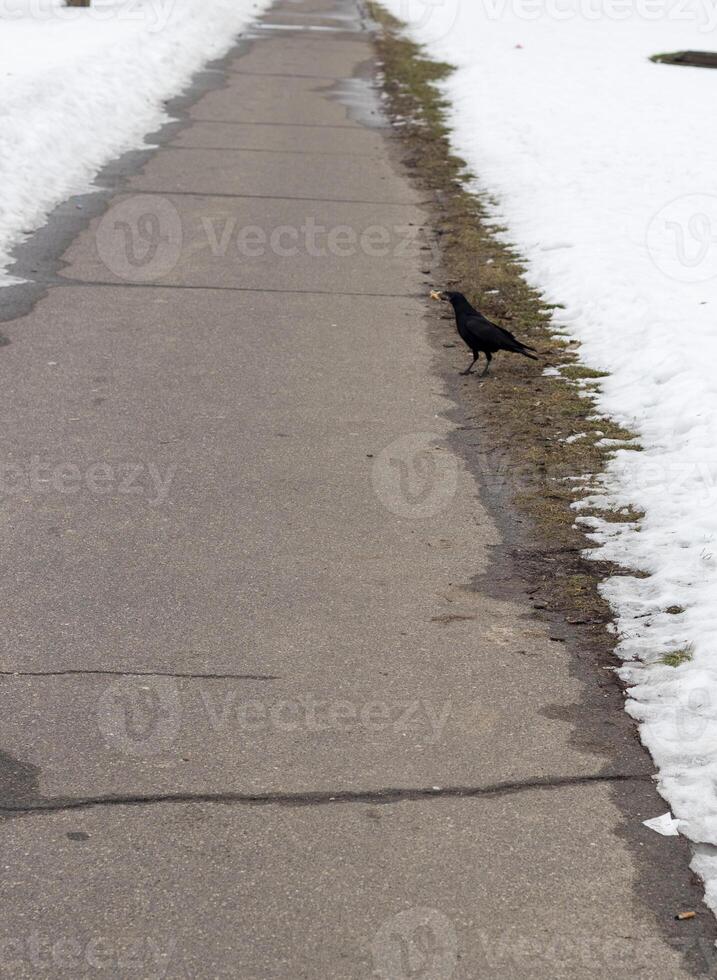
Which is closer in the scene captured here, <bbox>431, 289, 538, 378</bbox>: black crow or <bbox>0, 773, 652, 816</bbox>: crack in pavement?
<bbox>0, 773, 652, 816</bbox>: crack in pavement

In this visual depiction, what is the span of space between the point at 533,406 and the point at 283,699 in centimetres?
335

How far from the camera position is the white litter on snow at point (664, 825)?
11.5ft

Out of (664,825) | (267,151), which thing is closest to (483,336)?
(664,825)

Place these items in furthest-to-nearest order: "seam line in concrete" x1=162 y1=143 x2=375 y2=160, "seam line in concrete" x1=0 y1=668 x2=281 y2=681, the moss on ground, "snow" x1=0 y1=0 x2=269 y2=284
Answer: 1. "seam line in concrete" x1=162 y1=143 x2=375 y2=160
2. "snow" x1=0 y1=0 x2=269 y2=284
3. the moss on ground
4. "seam line in concrete" x1=0 y1=668 x2=281 y2=681

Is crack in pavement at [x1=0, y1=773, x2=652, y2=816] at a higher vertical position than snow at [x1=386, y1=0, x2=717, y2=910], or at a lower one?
higher

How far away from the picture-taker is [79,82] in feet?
50.7

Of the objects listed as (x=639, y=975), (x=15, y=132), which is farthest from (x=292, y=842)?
(x=15, y=132)

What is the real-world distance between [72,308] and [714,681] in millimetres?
5642

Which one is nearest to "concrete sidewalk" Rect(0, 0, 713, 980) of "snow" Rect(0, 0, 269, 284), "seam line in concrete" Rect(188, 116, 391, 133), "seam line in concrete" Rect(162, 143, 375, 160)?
"snow" Rect(0, 0, 269, 284)

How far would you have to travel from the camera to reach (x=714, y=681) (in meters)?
4.12

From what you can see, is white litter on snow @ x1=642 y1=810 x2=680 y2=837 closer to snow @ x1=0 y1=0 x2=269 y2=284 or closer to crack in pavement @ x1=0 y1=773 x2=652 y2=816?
crack in pavement @ x1=0 y1=773 x2=652 y2=816

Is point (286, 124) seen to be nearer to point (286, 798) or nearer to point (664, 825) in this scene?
point (286, 798)

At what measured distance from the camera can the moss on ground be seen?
514 centimetres

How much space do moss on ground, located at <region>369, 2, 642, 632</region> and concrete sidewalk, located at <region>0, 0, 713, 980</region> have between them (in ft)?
0.80
